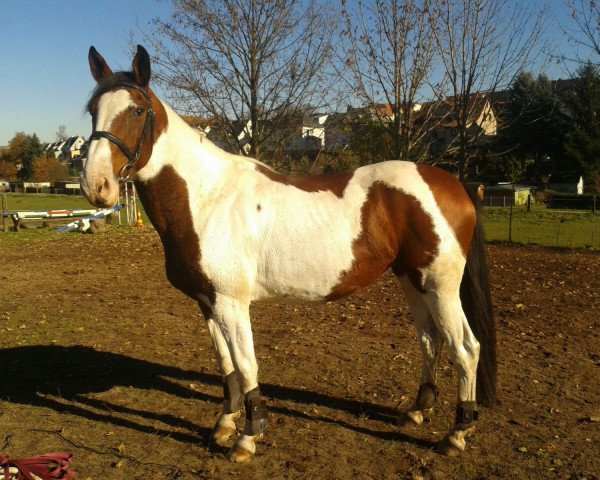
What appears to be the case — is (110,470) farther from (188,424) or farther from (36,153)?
(36,153)

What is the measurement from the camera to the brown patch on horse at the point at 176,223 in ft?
11.4

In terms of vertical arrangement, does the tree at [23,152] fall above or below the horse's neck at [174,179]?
above

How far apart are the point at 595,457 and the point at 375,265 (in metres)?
1.95

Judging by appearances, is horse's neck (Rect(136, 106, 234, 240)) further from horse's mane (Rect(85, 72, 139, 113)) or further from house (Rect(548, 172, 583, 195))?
house (Rect(548, 172, 583, 195))

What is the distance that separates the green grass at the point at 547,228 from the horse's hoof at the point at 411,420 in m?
11.6

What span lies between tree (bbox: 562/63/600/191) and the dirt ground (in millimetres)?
28661

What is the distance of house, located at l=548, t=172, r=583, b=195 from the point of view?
37.2 meters

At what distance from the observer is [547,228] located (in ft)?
60.4

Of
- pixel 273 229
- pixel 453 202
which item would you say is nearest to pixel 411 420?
pixel 453 202

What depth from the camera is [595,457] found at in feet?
11.7

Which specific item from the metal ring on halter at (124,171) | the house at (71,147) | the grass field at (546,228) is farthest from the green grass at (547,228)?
the house at (71,147)

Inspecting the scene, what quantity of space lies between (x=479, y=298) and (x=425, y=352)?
609 mm

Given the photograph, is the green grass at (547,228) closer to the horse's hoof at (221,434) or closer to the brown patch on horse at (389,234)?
the brown patch on horse at (389,234)

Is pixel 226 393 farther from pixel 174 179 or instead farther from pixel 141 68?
pixel 141 68
